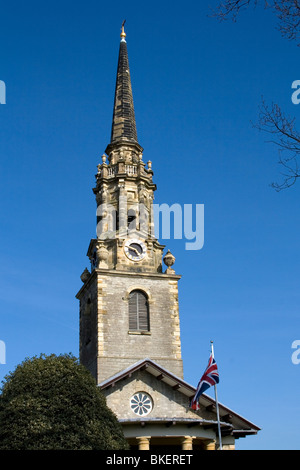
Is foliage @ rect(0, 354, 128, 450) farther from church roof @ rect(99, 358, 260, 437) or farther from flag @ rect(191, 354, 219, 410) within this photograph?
church roof @ rect(99, 358, 260, 437)

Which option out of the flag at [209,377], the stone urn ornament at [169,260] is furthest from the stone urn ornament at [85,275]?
the flag at [209,377]

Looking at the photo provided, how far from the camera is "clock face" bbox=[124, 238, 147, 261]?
131ft

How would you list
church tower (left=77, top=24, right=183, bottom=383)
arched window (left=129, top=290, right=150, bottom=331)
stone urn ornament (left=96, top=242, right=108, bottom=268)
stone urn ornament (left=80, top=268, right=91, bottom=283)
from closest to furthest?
1. church tower (left=77, top=24, right=183, bottom=383)
2. arched window (left=129, top=290, right=150, bottom=331)
3. stone urn ornament (left=96, top=242, right=108, bottom=268)
4. stone urn ornament (left=80, top=268, right=91, bottom=283)

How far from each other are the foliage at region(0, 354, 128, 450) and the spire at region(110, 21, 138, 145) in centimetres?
2377

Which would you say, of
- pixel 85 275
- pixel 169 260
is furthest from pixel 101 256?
pixel 169 260

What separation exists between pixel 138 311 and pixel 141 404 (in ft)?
25.8

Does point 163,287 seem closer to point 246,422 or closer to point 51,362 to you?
point 246,422

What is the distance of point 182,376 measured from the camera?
119 feet

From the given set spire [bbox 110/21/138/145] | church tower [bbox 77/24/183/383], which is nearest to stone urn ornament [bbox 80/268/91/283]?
church tower [bbox 77/24/183/383]

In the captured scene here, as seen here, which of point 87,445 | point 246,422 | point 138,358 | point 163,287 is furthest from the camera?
point 163,287

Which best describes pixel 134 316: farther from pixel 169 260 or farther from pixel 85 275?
pixel 85 275
